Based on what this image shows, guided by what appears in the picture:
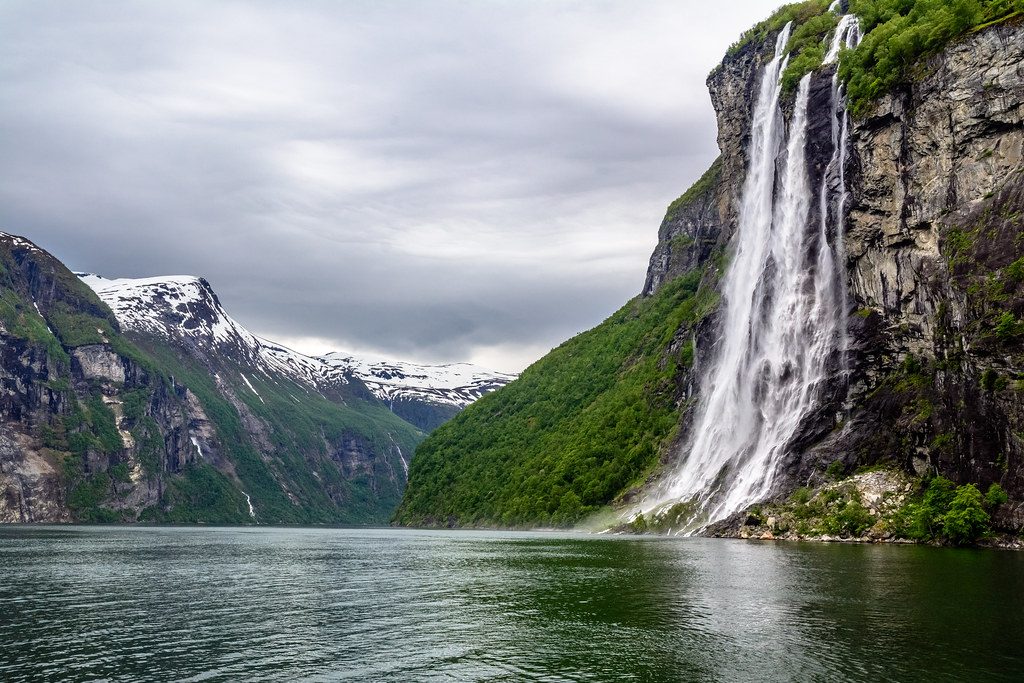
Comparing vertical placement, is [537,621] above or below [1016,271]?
below

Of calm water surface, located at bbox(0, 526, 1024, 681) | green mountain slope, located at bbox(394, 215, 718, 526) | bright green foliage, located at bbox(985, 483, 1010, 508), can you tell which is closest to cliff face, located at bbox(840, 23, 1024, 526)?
bright green foliage, located at bbox(985, 483, 1010, 508)

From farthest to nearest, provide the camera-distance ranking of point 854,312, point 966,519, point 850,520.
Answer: point 854,312
point 850,520
point 966,519

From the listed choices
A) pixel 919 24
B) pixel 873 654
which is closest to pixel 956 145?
pixel 919 24

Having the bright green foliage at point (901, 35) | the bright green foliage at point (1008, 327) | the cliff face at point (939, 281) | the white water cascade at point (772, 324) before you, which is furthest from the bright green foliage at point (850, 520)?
the bright green foliage at point (901, 35)

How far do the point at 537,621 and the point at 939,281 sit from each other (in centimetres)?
6838

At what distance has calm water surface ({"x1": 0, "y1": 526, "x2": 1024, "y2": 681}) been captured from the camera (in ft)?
91.5

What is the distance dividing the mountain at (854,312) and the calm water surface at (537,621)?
21.1m

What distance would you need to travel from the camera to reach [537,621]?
3809 cm

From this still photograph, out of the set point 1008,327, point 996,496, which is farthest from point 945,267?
point 996,496

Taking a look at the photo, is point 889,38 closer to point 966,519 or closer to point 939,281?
point 939,281

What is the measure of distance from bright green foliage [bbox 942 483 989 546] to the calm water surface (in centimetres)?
801

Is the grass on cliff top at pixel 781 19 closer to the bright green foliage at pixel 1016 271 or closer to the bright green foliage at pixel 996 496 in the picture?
the bright green foliage at pixel 1016 271

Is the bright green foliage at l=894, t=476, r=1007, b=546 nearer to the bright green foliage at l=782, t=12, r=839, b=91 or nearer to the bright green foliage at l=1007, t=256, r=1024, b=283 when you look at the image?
the bright green foliage at l=1007, t=256, r=1024, b=283

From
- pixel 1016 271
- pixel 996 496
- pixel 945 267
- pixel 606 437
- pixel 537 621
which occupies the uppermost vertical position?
pixel 945 267
